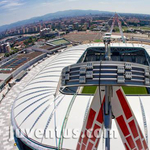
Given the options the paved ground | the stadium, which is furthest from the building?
the stadium

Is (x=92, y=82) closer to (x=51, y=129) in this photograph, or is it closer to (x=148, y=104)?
(x=51, y=129)

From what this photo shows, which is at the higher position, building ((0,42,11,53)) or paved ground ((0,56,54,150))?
building ((0,42,11,53))

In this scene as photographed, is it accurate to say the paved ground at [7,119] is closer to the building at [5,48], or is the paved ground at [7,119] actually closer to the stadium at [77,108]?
the stadium at [77,108]

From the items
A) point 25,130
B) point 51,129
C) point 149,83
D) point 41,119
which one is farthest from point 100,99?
point 25,130

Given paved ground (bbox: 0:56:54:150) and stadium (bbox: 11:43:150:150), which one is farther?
paved ground (bbox: 0:56:54:150)

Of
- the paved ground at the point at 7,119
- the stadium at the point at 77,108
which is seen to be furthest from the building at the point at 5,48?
the stadium at the point at 77,108

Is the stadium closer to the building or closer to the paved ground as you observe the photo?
the paved ground

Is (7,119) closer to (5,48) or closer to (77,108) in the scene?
(77,108)

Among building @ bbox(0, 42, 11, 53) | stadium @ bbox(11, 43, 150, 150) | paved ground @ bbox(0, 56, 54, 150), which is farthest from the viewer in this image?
building @ bbox(0, 42, 11, 53)
